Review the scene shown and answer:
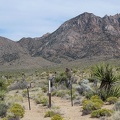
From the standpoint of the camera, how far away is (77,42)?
548ft

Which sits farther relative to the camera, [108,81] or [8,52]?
[8,52]

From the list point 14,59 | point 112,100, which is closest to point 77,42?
point 14,59

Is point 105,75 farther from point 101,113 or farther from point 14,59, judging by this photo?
point 14,59

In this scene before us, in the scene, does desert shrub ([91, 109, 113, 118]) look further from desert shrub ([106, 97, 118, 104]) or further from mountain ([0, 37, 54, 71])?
mountain ([0, 37, 54, 71])

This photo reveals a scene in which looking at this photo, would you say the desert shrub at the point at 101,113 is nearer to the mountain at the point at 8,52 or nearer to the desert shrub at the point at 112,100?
the desert shrub at the point at 112,100

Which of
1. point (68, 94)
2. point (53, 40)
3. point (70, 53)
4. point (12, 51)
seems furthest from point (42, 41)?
point (68, 94)

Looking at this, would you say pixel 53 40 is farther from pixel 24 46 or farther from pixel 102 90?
pixel 102 90

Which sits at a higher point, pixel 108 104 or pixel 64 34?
pixel 64 34

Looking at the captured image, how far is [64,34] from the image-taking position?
178m

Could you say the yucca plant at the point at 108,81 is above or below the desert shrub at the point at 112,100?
above

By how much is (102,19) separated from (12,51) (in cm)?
6439

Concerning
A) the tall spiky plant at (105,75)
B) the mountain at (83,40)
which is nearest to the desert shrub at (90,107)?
the tall spiky plant at (105,75)

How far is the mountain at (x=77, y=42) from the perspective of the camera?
13950 cm

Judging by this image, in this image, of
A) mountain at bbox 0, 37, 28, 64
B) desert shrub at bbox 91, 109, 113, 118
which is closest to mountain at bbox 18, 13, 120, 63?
mountain at bbox 0, 37, 28, 64
